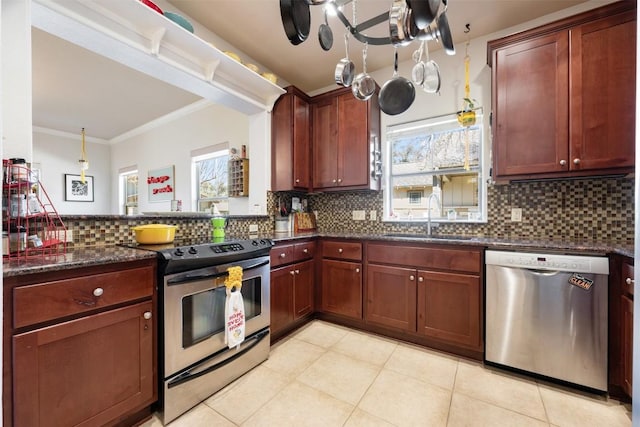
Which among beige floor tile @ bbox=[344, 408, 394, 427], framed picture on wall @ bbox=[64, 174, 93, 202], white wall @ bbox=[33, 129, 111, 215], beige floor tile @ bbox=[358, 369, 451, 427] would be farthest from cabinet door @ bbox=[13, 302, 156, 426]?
framed picture on wall @ bbox=[64, 174, 93, 202]

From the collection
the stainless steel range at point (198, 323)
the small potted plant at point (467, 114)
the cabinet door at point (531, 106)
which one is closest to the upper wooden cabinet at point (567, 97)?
the cabinet door at point (531, 106)

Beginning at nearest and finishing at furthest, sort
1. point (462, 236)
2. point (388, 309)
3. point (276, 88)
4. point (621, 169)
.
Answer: point (621, 169)
point (388, 309)
point (462, 236)
point (276, 88)

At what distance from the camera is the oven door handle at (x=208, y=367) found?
1512 millimetres

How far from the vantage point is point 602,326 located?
1.64m

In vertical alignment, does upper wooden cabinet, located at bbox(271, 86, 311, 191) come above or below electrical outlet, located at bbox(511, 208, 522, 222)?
above

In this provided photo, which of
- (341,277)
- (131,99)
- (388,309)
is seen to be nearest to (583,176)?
(388,309)

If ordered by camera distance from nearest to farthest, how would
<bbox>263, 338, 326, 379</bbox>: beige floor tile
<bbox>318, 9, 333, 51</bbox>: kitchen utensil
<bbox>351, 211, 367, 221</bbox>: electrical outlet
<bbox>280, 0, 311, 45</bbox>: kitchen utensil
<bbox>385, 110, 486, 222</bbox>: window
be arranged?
1. <bbox>280, 0, 311, 45</bbox>: kitchen utensil
2. <bbox>318, 9, 333, 51</bbox>: kitchen utensil
3. <bbox>263, 338, 326, 379</bbox>: beige floor tile
4. <bbox>385, 110, 486, 222</bbox>: window
5. <bbox>351, 211, 367, 221</bbox>: electrical outlet

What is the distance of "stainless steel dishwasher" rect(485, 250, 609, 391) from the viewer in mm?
1659

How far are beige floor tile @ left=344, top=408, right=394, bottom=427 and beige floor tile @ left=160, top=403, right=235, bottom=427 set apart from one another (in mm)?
640

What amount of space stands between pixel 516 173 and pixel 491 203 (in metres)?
0.43

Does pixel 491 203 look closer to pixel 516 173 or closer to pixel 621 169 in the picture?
pixel 516 173

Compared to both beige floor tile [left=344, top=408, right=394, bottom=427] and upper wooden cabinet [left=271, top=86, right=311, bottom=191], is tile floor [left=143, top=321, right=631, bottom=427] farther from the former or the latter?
upper wooden cabinet [left=271, top=86, right=311, bottom=191]

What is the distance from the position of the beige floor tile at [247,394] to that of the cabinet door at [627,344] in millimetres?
1976

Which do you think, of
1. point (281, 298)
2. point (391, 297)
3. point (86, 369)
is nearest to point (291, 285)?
point (281, 298)
